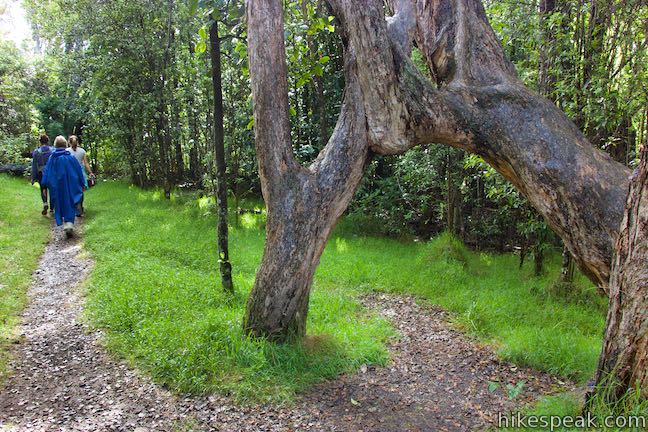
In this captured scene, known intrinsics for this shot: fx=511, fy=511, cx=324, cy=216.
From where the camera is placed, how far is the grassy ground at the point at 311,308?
5.10m

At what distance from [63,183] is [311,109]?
593 centimetres

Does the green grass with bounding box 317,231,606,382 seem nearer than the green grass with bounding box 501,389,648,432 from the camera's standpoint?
No

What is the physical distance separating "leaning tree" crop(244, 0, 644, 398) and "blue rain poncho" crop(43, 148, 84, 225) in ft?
21.2

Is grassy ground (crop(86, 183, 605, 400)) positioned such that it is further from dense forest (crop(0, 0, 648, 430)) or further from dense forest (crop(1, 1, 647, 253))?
dense forest (crop(1, 1, 647, 253))

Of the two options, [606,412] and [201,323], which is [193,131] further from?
[606,412]

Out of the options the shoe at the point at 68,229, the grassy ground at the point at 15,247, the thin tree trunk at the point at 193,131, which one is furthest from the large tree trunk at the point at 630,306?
the thin tree trunk at the point at 193,131

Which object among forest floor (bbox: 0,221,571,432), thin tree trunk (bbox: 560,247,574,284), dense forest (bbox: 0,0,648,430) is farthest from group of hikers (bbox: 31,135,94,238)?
thin tree trunk (bbox: 560,247,574,284)

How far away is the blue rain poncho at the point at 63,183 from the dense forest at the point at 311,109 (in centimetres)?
275

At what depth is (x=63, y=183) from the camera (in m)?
10.3

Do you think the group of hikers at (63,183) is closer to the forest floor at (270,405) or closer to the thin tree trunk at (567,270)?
the forest floor at (270,405)

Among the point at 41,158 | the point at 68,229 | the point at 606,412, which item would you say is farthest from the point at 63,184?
the point at 606,412

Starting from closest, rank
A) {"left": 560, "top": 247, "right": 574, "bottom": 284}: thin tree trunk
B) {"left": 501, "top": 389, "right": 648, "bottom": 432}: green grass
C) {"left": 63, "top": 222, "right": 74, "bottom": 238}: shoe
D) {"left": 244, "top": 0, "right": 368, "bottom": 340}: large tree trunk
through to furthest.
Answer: {"left": 501, "top": 389, "right": 648, "bottom": 432}: green grass → {"left": 244, "top": 0, "right": 368, "bottom": 340}: large tree trunk → {"left": 560, "top": 247, "right": 574, "bottom": 284}: thin tree trunk → {"left": 63, "top": 222, "right": 74, "bottom": 238}: shoe

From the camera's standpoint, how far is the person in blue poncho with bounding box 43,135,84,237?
33.2 ft

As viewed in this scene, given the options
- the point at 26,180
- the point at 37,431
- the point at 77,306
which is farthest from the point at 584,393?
the point at 26,180
